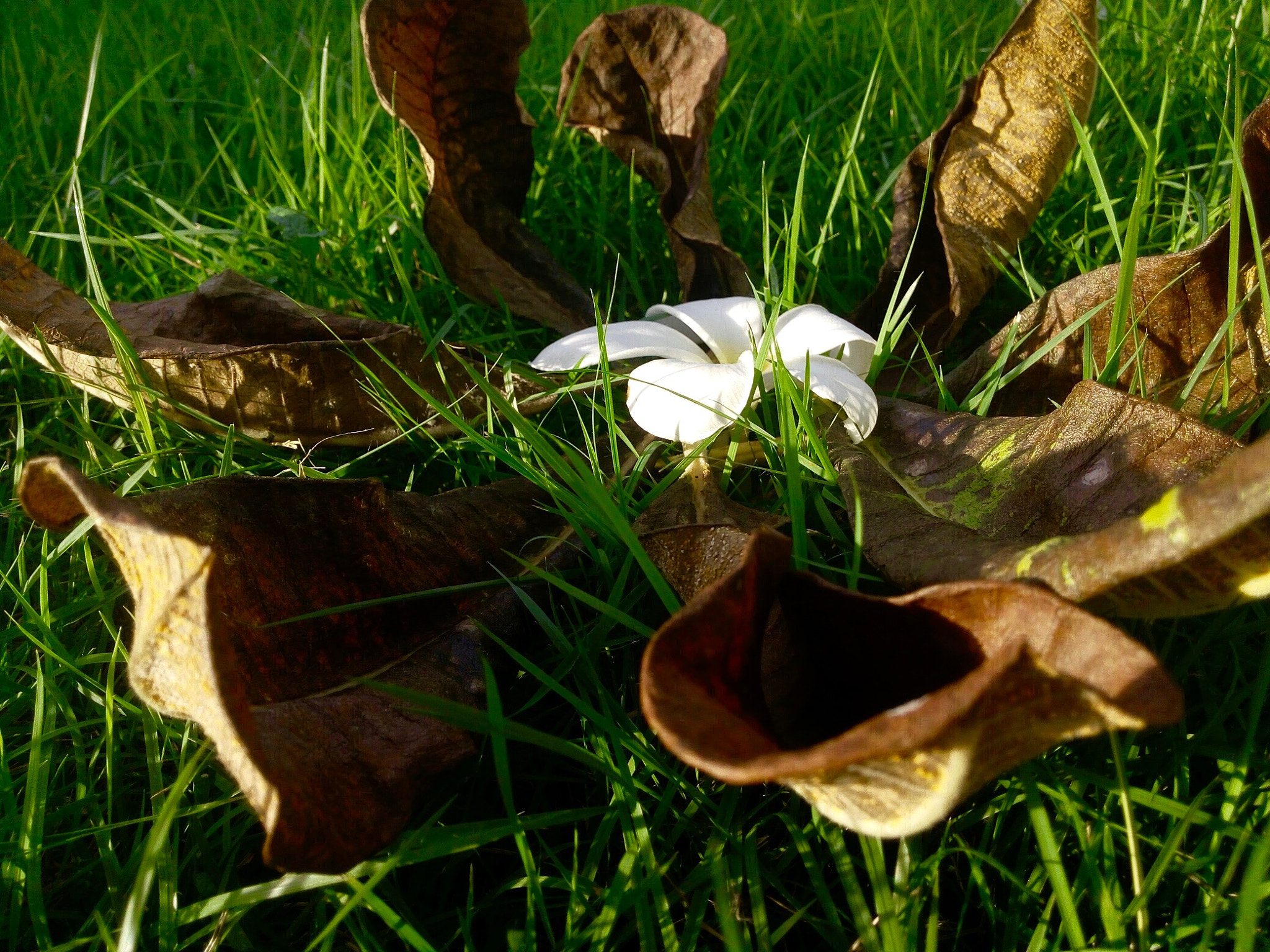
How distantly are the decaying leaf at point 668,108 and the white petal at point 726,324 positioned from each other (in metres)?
0.19

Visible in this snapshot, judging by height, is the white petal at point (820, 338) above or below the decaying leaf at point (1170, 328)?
below

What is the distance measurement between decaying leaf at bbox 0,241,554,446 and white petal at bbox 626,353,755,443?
25cm

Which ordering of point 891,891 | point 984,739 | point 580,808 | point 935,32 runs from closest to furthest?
point 984,739, point 891,891, point 580,808, point 935,32

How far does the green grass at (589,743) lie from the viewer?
91cm

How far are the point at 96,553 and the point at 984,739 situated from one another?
4.20 ft

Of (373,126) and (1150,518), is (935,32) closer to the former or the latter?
(373,126)

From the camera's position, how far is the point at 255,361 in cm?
133

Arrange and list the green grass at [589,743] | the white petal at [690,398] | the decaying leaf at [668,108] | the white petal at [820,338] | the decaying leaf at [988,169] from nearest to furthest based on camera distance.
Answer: the green grass at [589,743] → the white petal at [690,398] → the white petal at [820,338] → the decaying leaf at [988,169] → the decaying leaf at [668,108]

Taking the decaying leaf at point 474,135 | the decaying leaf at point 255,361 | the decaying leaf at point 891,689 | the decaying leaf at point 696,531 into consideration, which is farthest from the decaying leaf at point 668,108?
the decaying leaf at point 891,689

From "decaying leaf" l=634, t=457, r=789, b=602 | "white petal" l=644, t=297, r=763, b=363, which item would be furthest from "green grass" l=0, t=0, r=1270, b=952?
"white petal" l=644, t=297, r=763, b=363

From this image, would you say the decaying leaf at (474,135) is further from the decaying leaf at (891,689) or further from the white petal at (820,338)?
the decaying leaf at (891,689)

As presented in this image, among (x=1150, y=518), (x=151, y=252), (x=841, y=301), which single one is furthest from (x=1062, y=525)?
(x=151, y=252)

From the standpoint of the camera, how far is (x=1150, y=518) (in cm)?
71

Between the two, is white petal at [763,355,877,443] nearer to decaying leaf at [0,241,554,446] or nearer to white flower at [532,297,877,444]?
white flower at [532,297,877,444]
